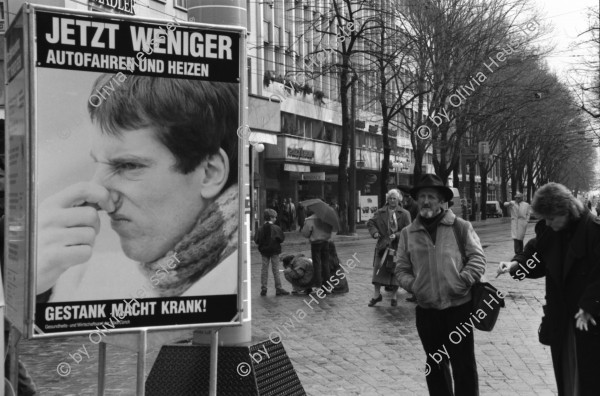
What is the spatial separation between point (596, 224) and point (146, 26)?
2.85 meters

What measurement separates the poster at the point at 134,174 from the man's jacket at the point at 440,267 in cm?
163

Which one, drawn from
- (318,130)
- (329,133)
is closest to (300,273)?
(318,130)

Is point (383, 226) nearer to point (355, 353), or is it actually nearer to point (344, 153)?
point (355, 353)

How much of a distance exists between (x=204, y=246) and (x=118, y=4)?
24766 millimetres

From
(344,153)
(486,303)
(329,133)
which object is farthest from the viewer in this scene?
(329,133)

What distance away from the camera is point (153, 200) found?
445cm

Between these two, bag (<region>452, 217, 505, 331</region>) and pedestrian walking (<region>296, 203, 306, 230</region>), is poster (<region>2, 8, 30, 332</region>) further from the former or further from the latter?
pedestrian walking (<region>296, 203, 306, 230</region>)

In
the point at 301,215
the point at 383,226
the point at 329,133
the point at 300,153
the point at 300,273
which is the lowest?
the point at 300,273

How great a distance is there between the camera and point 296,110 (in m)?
46.9

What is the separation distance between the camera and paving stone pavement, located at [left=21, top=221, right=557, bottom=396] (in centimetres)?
725

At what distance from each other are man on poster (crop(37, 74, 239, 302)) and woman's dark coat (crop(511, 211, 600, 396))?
6.51 feet

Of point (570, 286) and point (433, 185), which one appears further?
point (433, 185)

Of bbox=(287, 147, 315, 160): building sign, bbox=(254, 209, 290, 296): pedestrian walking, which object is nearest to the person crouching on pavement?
bbox=(254, 209, 290, 296): pedestrian walking

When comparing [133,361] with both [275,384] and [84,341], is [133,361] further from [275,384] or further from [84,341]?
[275,384]
